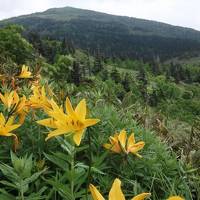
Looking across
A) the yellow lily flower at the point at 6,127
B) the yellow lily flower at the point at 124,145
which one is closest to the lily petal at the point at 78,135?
the yellow lily flower at the point at 6,127

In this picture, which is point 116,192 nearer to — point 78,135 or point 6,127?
point 78,135

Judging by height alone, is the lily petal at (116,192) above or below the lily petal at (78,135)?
above

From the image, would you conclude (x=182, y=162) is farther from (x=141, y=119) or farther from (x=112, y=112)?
(x=141, y=119)

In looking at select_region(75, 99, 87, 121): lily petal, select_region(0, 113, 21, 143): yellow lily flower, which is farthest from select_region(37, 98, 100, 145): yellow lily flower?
select_region(0, 113, 21, 143): yellow lily flower

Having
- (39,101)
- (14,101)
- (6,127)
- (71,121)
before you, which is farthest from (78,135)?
(14,101)

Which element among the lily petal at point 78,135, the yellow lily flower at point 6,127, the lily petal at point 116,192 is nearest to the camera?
the lily petal at point 116,192

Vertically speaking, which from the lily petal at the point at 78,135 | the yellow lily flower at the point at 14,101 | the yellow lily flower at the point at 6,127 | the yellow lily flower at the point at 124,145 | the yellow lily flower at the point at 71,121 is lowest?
the yellow lily flower at the point at 124,145

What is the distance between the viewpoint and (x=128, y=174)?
2.96 metres

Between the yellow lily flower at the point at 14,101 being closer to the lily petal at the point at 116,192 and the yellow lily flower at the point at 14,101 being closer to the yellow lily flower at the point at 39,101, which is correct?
the yellow lily flower at the point at 39,101

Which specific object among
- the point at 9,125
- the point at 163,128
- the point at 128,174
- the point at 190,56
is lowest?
the point at 190,56

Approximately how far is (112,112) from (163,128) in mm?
1417

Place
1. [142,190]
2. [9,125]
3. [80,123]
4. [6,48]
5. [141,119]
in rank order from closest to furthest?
[80,123]
[9,125]
[142,190]
[141,119]
[6,48]

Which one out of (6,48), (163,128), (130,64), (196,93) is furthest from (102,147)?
(130,64)

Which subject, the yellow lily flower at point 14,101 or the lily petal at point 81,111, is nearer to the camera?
the lily petal at point 81,111
